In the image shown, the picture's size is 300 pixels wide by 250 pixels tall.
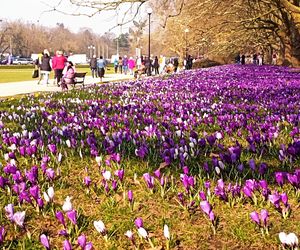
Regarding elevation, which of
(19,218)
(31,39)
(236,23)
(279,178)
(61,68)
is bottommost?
(19,218)

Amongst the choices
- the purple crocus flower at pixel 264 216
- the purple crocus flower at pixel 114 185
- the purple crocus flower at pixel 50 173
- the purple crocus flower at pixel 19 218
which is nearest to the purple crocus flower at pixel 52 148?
the purple crocus flower at pixel 50 173

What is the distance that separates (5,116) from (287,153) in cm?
543

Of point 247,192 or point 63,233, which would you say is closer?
point 63,233

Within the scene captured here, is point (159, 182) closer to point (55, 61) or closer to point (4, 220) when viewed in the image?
point (4, 220)

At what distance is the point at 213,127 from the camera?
601 centimetres

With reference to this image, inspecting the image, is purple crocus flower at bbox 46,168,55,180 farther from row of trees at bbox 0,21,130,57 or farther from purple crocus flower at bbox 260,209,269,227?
row of trees at bbox 0,21,130,57

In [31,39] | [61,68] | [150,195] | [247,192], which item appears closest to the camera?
[247,192]

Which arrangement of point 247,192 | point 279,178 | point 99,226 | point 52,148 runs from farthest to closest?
point 52,148 → point 279,178 → point 247,192 → point 99,226

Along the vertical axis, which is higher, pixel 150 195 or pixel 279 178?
pixel 279 178

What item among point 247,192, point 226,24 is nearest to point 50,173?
point 247,192

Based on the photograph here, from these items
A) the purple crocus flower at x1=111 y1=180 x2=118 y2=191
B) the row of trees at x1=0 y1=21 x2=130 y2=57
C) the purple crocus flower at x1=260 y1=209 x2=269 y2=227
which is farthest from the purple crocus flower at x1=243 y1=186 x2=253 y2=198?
the row of trees at x1=0 y1=21 x2=130 y2=57

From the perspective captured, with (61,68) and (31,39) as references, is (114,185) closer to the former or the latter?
(61,68)

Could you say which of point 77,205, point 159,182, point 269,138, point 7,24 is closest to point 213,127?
point 269,138

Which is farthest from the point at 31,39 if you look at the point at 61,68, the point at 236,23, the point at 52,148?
the point at 52,148
